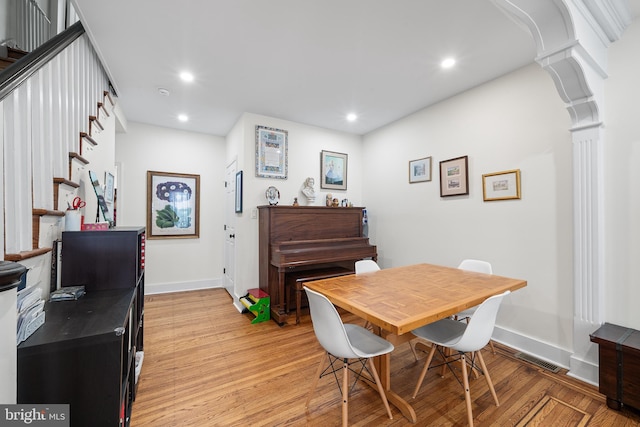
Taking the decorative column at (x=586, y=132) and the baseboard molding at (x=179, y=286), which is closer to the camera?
the decorative column at (x=586, y=132)

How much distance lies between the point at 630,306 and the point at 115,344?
3.32 m

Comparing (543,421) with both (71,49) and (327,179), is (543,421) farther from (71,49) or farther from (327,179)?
(71,49)

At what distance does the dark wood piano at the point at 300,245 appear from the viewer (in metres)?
3.25

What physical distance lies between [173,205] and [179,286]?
54.1 inches

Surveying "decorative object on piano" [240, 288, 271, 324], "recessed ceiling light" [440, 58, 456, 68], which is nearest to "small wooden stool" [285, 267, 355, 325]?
"decorative object on piano" [240, 288, 271, 324]

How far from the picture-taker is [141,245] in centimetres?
213

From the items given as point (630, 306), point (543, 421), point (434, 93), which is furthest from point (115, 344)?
point (434, 93)

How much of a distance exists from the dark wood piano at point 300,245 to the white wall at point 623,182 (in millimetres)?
2378

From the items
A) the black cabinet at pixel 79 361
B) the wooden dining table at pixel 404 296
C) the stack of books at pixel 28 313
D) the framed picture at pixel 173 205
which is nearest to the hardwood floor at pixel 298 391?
the wooden dining table at pixel 404 296

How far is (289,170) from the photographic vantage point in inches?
157

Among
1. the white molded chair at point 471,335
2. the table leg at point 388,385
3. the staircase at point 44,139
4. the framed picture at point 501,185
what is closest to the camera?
the staircase at point 44,139

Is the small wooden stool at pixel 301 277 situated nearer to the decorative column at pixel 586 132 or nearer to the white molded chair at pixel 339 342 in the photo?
the white molded chair at pixel 339 342

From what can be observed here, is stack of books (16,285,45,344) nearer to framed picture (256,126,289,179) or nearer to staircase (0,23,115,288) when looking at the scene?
staircase (0,23,115,288)

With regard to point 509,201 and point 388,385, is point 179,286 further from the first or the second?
point 509,201
